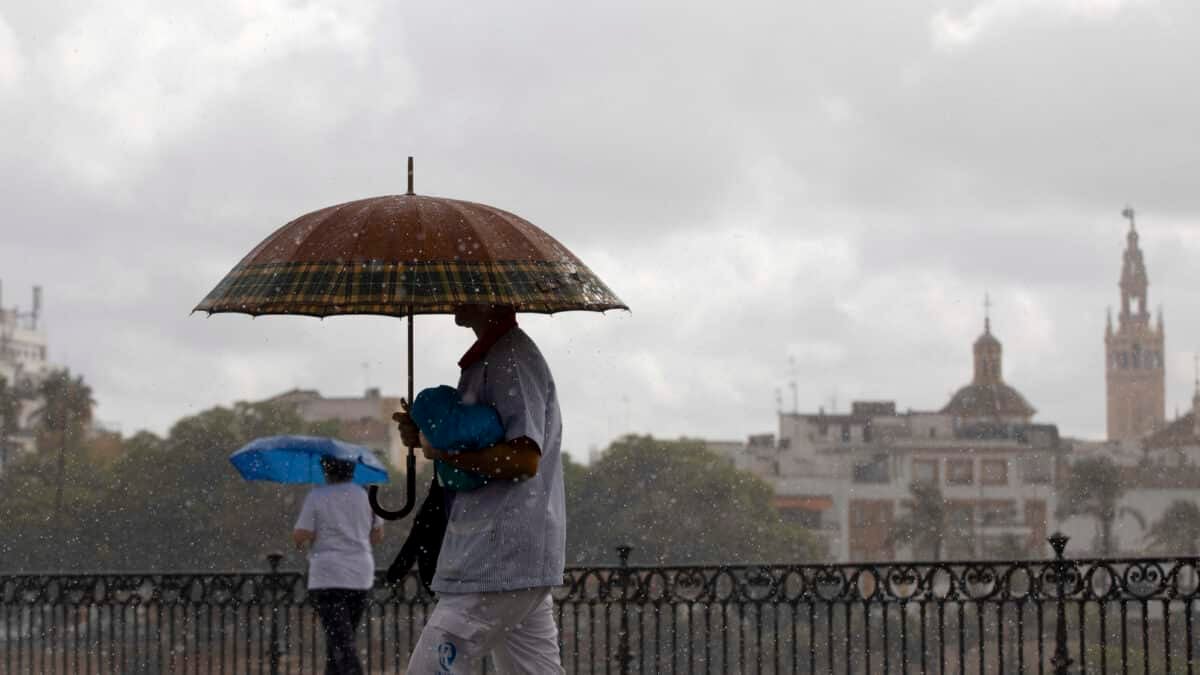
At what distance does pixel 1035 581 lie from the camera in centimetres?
945

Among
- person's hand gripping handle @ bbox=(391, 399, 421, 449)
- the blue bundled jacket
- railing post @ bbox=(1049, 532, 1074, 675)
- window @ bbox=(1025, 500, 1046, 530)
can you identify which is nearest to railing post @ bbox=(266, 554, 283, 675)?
railing post @ bbox=(1049, 532, 1074, 675)

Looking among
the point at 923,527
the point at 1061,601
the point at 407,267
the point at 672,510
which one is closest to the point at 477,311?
the point at 407,267

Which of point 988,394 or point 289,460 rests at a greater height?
point 988,394

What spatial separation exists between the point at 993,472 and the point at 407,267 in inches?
5438

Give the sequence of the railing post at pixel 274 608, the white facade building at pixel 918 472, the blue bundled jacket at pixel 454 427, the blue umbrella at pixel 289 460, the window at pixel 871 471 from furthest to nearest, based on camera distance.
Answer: the window at pixel 871 471
the white facade building at pixel 918 472
the blue umbrella at pixel 289 460
the railing post at pixel 274 608
the blue bundled jacket at pixel 454 427

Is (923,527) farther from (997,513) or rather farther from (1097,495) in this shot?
(1097,495)

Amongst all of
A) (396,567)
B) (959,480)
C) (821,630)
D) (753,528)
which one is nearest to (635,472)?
(753,528)

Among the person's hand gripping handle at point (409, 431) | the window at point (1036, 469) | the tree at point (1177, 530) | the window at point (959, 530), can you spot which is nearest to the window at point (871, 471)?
the window at point (959, 530)

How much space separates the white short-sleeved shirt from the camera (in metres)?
5.04

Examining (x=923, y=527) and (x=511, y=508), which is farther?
(x=923, y=527)

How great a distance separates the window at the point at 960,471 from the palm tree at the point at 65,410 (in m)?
67.0

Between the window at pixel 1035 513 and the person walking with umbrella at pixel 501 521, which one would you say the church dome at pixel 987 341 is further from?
the person walking with umbrella at pixel 501 521

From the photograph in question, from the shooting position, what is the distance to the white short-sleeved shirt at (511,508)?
5035 millimetres

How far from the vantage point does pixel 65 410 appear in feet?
301
